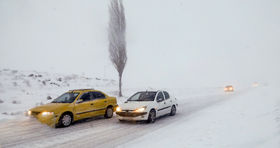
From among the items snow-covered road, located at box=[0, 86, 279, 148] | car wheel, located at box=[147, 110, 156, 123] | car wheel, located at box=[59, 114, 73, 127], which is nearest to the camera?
snow-covered road, located at box=[0, 86, 279, 148]

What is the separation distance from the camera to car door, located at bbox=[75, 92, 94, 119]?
878 cm

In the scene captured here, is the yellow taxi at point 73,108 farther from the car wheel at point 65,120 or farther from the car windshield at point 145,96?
the car windshield at point 145,96

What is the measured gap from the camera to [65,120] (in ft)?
27.2

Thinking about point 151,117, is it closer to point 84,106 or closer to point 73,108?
point 84,106

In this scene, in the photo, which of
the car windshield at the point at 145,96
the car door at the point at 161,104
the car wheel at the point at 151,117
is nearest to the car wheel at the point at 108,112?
the car windshield at the point at 145,96

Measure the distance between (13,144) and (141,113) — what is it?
4.65 m

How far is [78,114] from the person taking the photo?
875 cm

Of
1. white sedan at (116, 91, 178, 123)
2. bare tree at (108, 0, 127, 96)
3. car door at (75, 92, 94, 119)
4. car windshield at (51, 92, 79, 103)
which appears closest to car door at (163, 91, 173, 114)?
white sedan at (116, 91, 178, 123)

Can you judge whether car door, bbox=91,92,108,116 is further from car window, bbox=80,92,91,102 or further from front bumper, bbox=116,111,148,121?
front bumper, bbox=116,111,148,121

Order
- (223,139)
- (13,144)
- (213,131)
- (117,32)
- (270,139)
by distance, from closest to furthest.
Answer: (270,139) → (223,139) → (13,144) → (213,131) → (117,32)

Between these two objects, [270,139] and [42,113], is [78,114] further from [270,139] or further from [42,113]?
[270,139]

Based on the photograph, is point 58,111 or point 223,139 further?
point 58,111

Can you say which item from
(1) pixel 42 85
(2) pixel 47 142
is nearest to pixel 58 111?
(2) pixel 47 142

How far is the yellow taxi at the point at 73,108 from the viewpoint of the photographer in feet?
25.7
